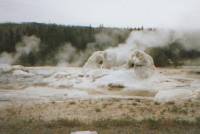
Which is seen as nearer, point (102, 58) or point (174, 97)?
point (174, 97)

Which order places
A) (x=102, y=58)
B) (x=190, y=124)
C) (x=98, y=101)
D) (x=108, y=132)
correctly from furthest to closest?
(x=102, y=58) < (x=98, y=101) < (x=190, y=124) < (x=108, y=132)

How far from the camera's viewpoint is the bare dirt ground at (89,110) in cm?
1266

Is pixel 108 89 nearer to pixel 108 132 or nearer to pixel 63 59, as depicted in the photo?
pixel 108 132

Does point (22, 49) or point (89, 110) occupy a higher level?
point (89, 110)

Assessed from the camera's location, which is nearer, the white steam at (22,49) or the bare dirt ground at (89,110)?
the bare dirt ground at (89,110)

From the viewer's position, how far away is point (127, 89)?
2533 centimetres

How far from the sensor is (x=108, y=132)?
1145cm

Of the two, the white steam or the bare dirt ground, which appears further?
the white steam

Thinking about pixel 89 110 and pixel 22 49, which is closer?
pixel 89 110

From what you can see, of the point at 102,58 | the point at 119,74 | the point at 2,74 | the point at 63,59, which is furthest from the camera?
the point at 63,59

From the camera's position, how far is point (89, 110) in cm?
Result: 1805

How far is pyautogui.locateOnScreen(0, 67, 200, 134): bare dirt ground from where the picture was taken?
1266 centimetres

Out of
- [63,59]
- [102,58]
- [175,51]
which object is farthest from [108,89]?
[63,59]

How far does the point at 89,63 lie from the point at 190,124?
19.7 metres
